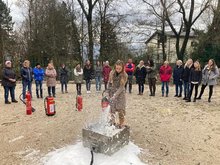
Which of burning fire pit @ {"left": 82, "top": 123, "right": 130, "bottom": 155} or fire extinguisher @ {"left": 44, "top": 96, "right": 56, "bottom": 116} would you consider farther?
fire extinguisher @ {"left": 44, "top": 96, "right": 56, "bottom": 116}

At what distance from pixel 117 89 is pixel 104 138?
1422mm

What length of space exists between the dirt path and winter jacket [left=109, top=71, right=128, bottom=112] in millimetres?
958

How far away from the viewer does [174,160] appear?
5.84m

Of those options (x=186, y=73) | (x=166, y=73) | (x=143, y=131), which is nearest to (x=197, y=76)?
(x=186, y=73)

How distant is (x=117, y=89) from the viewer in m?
6.56

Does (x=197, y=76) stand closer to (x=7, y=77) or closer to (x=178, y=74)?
(x=178, y=74)

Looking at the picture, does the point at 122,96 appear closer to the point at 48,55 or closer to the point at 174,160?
the point at 174,160

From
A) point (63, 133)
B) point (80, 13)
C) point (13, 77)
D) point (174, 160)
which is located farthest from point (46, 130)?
point (80, 13)

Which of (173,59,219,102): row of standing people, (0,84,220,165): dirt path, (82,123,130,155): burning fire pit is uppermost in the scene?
(173,59,219,102): row of standing people

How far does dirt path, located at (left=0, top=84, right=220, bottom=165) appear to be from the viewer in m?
6.06

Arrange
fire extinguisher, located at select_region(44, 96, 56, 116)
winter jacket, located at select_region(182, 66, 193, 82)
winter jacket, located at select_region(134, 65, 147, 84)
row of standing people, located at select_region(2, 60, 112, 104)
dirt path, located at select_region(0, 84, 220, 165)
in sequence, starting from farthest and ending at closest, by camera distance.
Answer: winter jacket, located at select_region(134, 65, 147, 84) < winter jacket, located at select_region(182, 66, 193, 82) < row of standing people, located at select_region(2, 60, 112, 104) < fire extinguisher, located at select_region(44, 96, 56, 116) < dirt path, located at select_region(0, 84, 220, 165)

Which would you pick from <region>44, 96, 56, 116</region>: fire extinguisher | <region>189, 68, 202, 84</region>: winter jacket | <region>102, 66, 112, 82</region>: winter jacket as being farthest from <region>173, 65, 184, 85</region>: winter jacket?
<region>44, 96, 56, 116</region>: fire extinguisher

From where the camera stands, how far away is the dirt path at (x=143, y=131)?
19.9 ft

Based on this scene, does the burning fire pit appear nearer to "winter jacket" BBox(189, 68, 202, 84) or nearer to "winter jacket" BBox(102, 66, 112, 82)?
"winter jacket" BBox(189, 68, 202, 84)
